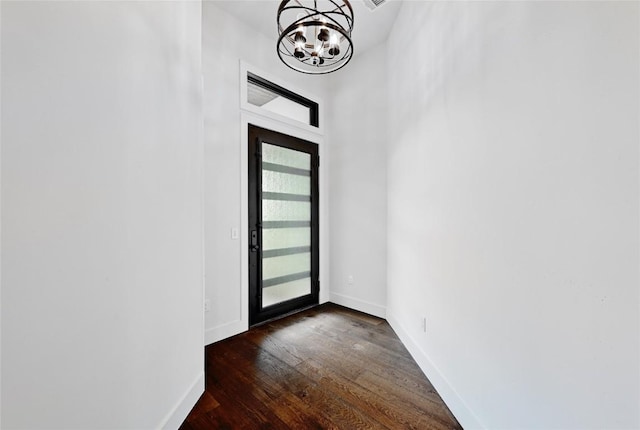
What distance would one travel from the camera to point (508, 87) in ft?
3.87

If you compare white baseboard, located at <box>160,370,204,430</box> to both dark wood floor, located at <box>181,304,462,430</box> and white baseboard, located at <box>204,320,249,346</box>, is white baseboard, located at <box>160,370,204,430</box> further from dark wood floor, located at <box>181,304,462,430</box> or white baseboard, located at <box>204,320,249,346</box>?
white baseboard, located at <box>204,320,249,346</box>

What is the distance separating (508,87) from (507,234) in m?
0.66

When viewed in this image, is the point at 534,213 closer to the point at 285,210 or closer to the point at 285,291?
the point at 285,210

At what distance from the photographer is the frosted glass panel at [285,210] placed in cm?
308

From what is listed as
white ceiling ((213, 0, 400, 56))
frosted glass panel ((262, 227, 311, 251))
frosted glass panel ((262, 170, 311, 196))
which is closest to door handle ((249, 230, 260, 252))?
frosted glass panel ((262, 227, 311, 251))

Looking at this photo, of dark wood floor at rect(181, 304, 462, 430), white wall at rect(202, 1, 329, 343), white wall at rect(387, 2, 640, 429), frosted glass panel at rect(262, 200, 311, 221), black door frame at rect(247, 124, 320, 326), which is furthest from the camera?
frosted glass panel at rect(262, 200, 311, 221)

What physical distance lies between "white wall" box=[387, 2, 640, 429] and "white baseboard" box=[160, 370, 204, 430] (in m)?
1.65

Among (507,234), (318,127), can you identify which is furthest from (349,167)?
(507,234)

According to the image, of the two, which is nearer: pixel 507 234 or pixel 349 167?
pixel 507 234

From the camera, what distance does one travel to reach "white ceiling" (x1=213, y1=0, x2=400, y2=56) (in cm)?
262

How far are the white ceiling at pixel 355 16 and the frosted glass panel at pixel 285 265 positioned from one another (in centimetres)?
264

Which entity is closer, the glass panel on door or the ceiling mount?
the ceiling mount

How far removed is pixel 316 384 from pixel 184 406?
0.87 metres

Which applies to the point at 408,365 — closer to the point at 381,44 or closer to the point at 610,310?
the point at 610,310
